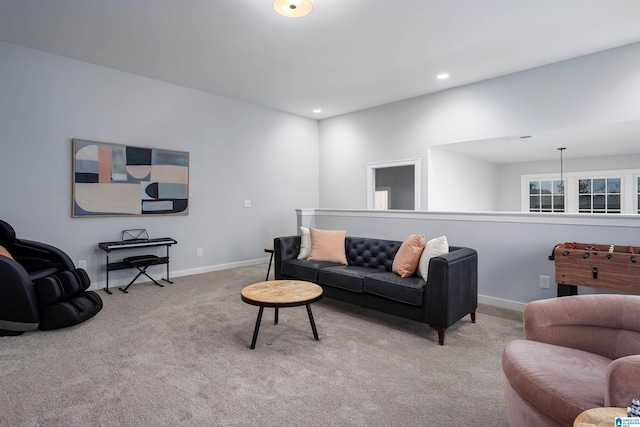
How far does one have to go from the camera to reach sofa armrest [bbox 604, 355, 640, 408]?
1.05 metres

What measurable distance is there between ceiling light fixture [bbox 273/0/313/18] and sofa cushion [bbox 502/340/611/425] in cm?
283

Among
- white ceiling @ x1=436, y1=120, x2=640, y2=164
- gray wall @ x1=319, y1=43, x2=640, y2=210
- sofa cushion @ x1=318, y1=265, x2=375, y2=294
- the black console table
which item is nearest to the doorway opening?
gray wall @ x1=319, y1=43, x2=640, y2=210

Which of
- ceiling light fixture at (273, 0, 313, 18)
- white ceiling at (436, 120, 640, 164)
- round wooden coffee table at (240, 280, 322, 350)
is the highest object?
ceiling light fixture at (273, 0, 313, 18)

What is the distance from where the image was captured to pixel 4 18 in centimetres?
323

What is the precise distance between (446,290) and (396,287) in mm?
453

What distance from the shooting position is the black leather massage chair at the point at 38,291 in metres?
2.82

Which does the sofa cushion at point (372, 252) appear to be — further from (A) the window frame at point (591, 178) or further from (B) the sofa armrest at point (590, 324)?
(A) the window frame at point (591, 178)

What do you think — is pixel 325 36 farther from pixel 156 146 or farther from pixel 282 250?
pixel 156 146

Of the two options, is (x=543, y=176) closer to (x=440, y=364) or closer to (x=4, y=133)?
(x=440, y=364)

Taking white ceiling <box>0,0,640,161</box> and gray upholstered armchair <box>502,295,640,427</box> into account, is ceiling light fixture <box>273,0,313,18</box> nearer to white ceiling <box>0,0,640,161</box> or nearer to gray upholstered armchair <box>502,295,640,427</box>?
white ceiling <box>0,0,640,161</box>

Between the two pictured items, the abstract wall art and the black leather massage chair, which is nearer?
the black leather massage chair

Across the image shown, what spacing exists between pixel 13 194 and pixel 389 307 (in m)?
4.32

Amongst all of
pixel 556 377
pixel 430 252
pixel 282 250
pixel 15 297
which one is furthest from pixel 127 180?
pixel 556 377

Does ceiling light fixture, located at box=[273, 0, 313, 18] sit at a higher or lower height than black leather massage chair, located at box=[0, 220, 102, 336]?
higher
